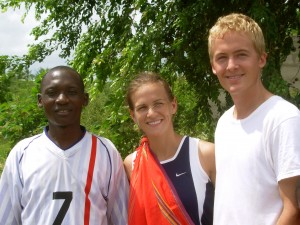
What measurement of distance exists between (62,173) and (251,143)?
77cm

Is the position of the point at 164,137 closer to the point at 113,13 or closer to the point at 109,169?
the point at 109,169

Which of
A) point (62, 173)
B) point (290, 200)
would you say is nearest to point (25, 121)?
point (62, 173)

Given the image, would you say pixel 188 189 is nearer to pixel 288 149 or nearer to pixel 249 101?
pixel 249 101

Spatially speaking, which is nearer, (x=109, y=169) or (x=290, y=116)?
(x=290, y=116)

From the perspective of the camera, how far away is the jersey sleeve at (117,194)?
7.16 feet

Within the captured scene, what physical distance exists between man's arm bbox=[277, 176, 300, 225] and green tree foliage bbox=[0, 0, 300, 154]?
4.40 feet

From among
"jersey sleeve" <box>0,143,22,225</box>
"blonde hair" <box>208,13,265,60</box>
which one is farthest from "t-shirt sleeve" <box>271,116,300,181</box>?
"jersey sleeve" <box>0,143,22,225</box>

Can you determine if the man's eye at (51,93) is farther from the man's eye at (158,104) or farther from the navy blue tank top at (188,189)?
the navy blue tank top at (188,189)

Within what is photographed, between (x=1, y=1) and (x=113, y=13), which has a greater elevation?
(x=1, y=1)

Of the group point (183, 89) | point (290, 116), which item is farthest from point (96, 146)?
point (183, 89)

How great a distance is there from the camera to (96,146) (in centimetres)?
216

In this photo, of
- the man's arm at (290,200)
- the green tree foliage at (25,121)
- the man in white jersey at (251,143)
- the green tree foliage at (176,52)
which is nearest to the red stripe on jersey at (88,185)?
the man in white jersey at (251,143)

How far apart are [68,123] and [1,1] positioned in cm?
327

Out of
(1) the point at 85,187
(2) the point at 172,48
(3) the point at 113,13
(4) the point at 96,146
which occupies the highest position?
(3) the point at 113,13
